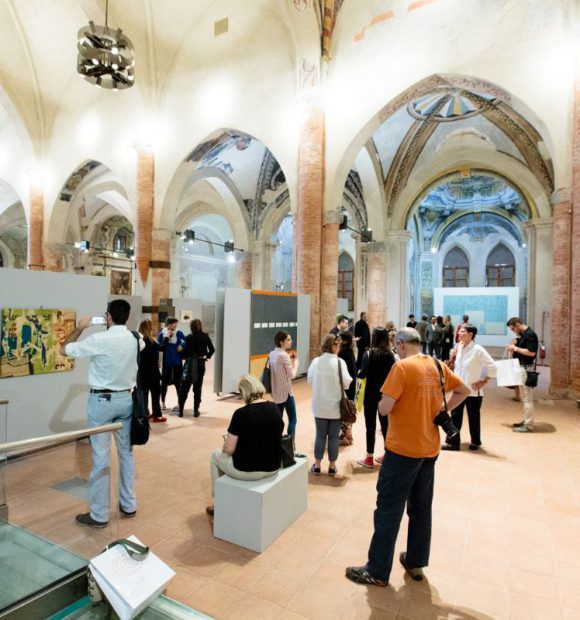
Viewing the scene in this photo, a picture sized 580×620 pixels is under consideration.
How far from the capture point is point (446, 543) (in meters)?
3.02

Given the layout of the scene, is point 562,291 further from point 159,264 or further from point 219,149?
point 219,149

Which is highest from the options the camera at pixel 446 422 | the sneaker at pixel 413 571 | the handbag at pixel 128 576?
the camera at pixel 446 422

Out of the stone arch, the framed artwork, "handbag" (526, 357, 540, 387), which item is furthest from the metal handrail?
the framed artwork

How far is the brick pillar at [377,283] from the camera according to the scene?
1543 cm

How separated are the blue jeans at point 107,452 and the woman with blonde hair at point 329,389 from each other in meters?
1.71

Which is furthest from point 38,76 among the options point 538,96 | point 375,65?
point 538,96

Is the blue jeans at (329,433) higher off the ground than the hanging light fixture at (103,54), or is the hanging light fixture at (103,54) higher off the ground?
the hanging light fixture at (103,54)

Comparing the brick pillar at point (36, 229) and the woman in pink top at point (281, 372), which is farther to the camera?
the brick pillar at point (36, 229)

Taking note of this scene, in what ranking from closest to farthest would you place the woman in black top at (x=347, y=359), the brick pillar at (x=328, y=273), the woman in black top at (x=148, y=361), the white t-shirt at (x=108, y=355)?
the white t-shirt at (x=108, y=355) → the woman in black top at (x=347, y=359) → the woman in black top at (x=148, y=361) → the brick pillar at (x=328, y=273)

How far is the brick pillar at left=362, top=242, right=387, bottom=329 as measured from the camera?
15430 millimetres

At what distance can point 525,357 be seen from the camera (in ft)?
19.5

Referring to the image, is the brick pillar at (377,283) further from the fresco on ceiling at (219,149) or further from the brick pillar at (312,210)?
the fresco on ceiling at (219,149)

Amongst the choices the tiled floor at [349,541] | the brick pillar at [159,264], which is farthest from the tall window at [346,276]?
the tiled floor at [349,541]

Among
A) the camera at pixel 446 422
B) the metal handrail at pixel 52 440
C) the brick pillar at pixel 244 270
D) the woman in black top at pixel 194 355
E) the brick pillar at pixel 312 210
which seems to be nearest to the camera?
the metal handrail at pixel 52 440
